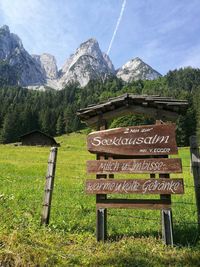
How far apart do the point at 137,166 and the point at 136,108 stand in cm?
186

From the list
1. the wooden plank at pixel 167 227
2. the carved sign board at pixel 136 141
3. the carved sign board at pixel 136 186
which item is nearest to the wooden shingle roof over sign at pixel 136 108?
the carved sign board at pixel 136 141

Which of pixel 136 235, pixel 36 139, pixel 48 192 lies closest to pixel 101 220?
pixel 136 235

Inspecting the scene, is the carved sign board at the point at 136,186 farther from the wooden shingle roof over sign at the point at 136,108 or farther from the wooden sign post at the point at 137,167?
the wooden shingle roof over sign at the point at 136,108

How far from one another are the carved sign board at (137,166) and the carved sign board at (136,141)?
0.25 meters

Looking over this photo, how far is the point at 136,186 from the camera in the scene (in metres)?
9.27

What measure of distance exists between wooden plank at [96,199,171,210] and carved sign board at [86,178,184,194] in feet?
0.84

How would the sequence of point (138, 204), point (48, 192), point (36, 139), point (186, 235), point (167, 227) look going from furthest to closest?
point (36, 139)
point (48, 192)
point (186, 235)
point (138, 204)
point (167, 227)

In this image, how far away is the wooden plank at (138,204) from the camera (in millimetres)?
9008

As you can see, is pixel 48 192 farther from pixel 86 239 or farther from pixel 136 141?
pixel 136 141

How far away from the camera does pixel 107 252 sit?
821 cm

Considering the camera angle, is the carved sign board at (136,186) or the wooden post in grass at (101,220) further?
the wooden post in grass at (101,220)

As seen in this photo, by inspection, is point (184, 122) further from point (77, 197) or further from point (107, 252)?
point (107, 252)

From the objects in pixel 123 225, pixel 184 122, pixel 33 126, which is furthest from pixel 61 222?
pixel 33 126

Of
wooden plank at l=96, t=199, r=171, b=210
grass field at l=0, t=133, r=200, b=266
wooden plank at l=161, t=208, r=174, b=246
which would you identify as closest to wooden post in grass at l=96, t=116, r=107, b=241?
wooden plank at l=96, t=199, r=171, b=210
